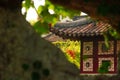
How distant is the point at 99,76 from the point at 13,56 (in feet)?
58.9

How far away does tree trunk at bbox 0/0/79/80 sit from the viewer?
2557 mm

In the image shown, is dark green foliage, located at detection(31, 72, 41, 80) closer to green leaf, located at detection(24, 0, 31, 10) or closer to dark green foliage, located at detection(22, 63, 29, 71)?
dark green foliage, located at detection(22, 63, 29, 71)

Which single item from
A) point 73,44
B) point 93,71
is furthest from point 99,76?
point 73,44

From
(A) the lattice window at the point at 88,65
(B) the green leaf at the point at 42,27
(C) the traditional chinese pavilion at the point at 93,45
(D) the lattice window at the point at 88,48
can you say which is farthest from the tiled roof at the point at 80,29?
(B) the green leaf at the point at 42,27

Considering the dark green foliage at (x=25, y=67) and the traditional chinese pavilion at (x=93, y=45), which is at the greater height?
the traditional chinese pavilion at (x=93, y=45)

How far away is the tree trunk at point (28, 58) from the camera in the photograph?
8.39ft

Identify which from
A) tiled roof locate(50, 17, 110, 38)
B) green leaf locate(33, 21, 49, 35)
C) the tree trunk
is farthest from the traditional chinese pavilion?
the tree trunk

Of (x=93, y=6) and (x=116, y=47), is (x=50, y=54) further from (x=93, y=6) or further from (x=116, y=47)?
(x=116, y=47)

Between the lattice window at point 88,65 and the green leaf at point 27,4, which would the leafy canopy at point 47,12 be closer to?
the green leaf at point 27,4

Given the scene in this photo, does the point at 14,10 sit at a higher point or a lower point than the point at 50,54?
higher

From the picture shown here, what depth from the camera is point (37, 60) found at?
2.60 m

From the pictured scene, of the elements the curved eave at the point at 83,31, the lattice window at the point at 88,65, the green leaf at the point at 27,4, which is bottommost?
the lattice window at the point at 88,65

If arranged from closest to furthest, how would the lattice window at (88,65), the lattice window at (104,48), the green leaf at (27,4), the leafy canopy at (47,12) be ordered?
the leafy canopy at (47,12), the green leaf at (27,4), the lattice window at (104,48), the lattice window at (88,65)

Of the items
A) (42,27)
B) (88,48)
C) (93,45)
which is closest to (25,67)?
(42,27)
